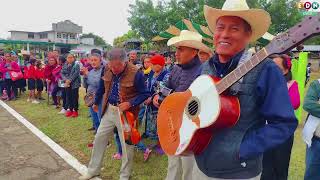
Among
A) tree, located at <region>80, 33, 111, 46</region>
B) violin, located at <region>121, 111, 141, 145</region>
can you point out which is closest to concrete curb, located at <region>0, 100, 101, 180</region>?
violin, located at <region>121, 111, 141, 145</region>

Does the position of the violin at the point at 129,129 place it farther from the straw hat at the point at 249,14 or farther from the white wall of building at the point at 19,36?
the white wall of building at the point at 19,36

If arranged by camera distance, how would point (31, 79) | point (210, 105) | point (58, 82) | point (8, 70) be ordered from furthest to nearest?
point (8, 70) < point (31, 79) < point (58, 82) < point (210, 105)

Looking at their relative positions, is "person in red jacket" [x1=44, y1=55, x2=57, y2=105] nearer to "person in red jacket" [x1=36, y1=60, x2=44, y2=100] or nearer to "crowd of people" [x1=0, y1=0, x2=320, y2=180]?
"person in red jacket" [x1=36, y1=60, x2=44, y2=100]

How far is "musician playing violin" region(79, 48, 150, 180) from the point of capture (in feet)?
14.4

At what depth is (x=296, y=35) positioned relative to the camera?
1744mm

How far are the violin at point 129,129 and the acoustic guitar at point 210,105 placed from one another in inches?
69.0

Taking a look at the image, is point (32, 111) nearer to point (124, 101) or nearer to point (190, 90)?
point (124, 101)

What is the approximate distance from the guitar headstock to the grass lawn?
3303mm

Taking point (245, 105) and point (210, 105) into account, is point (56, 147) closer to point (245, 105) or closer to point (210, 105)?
point (210, 105)

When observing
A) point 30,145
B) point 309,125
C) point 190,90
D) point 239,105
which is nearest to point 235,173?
point 239,105

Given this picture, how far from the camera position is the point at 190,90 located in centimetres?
240

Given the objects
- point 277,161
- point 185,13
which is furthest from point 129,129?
point 185,13

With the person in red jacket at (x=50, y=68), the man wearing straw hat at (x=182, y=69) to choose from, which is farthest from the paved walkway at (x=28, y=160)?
the person in red jacket at (x=50, y=68)

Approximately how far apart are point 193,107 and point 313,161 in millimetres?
1895
